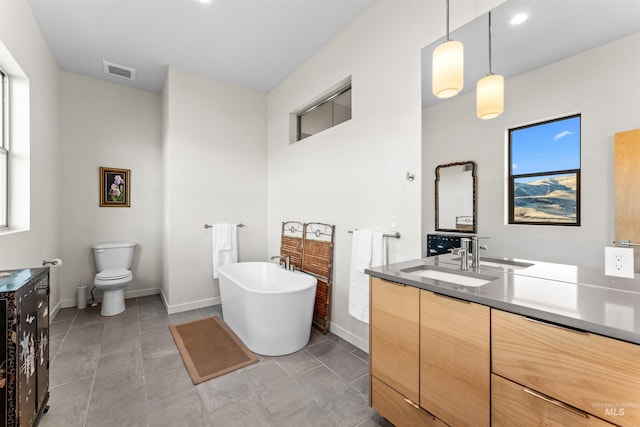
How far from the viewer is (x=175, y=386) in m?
1.94

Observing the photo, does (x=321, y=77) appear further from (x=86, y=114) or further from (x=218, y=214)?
(x=86, y=114)

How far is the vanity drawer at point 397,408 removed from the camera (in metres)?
1.34

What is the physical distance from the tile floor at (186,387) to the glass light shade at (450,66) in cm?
197

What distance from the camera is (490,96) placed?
1.49 meters

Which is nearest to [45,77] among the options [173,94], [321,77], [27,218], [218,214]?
[173,94]

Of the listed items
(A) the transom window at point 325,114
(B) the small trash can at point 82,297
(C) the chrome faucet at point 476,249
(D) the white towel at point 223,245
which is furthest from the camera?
(D) the white towel at point 223,245

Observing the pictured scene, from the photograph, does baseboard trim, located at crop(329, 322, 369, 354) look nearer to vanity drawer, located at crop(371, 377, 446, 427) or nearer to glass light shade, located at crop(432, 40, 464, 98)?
vanity drawer, located at crop(371, 377, 446, 427)

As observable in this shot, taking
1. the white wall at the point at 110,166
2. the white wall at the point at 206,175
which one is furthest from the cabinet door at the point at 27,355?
the white wall at the point at 110,166

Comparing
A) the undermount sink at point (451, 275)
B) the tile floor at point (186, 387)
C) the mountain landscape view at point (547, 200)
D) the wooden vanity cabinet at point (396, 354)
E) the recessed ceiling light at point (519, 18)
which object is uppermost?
the recessed ceiling light at point (519, 18)

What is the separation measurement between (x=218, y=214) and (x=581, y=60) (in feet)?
11.7

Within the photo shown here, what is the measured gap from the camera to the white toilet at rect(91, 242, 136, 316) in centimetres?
313

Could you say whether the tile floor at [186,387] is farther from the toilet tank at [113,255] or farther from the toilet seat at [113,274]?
the toilet tank at [113,255]

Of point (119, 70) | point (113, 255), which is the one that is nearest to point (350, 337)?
point (113, 255)

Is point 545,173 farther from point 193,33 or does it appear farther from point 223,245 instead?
point 223,245
